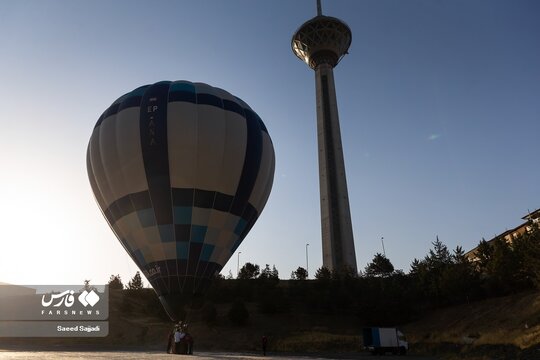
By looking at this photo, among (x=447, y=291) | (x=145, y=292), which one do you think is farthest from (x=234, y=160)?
(x=145, y=292)

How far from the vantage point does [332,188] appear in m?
91.8

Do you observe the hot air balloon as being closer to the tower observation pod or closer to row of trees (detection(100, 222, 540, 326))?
row of trees (detection(100, 222, 540, 326))

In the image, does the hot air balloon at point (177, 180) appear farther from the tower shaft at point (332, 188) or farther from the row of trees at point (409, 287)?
the tower shaft at point (332, 188)

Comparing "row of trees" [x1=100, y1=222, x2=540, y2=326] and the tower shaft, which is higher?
the tower shaft

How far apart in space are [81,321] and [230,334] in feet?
68.2

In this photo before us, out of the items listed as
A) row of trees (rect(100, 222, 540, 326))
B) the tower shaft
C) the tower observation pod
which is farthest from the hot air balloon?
the tower shaft

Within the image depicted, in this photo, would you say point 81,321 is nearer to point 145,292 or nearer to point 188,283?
point 145,292

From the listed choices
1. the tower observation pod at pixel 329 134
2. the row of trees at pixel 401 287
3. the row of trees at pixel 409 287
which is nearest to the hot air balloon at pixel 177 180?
the row of trees at pixel 401 287

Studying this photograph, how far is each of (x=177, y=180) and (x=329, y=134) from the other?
246ft

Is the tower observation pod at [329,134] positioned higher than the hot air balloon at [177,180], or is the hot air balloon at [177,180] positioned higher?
the tower observation pod at [329,134]

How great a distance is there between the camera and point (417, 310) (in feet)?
188

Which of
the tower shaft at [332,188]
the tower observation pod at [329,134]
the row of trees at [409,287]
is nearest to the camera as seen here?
the row of trees at [409,287]

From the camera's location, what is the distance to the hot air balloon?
2414cm

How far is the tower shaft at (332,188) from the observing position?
8750cm
